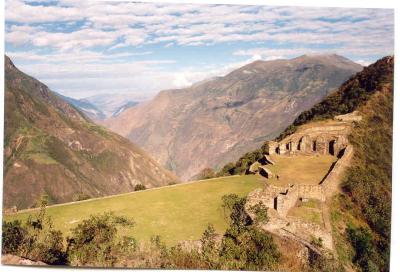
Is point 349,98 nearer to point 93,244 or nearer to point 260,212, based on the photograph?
point 260,212

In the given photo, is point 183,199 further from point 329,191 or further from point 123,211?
point 329,191

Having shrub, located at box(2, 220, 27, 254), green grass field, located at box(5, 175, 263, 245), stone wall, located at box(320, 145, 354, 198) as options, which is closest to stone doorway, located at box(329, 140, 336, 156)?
stone wall, located at box(320, 145, 354, 198)

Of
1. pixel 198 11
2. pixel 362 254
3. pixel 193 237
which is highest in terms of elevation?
pixel 198 11

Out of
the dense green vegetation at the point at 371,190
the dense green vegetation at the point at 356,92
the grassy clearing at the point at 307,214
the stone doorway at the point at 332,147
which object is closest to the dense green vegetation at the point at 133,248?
Result: the grassy clearing at the point at 307,214

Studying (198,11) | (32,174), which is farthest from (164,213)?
(32,174)

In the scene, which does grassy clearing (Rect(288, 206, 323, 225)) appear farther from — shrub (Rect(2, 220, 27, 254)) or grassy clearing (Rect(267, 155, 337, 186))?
shrub (Rect(2, 220, 27, 254))

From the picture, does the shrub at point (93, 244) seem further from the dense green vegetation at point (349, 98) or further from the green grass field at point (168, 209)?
the dense green vegetation at point (349, 98)
